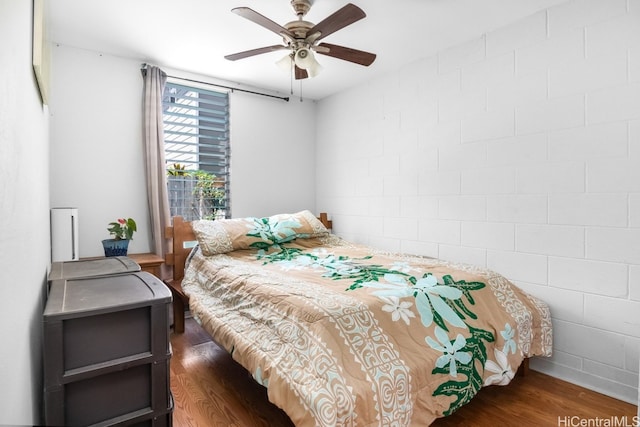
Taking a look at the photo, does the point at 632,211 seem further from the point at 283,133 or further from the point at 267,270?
the point at 283,133

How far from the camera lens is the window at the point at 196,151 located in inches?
132

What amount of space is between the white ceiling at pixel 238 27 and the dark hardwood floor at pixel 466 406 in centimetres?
236

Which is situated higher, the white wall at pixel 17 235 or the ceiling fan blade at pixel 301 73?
the ceiling fan blade at pixel 301 73

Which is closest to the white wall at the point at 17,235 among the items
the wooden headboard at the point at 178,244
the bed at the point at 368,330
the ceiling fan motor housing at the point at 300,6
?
the bed at the point at 368,330

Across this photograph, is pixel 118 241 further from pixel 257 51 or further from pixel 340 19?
pixel 340 19

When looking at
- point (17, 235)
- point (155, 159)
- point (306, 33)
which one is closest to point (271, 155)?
point (155, 159)

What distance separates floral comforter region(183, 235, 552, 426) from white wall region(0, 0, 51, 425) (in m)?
0.84

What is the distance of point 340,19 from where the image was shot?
188 centimetres

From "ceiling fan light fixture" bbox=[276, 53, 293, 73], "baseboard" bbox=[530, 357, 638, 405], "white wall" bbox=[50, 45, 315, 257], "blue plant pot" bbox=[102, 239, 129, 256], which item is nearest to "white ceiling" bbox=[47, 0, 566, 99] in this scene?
"white wall" bbox=[50, 45, 315, 257]

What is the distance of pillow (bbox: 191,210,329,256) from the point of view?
2760mm

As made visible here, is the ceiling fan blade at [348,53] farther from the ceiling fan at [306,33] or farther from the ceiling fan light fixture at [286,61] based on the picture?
the ceiling fan light fixture at [286,61]

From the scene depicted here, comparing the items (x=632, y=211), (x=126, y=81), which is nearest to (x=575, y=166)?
(x=632, y=211)

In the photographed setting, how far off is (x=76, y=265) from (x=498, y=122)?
2.80 m

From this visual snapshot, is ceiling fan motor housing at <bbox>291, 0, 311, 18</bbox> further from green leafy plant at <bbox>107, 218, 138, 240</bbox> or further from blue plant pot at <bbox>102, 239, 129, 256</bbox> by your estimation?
blue plant pot at <bbox>102, 239, 129, 256</bbox>
